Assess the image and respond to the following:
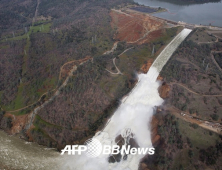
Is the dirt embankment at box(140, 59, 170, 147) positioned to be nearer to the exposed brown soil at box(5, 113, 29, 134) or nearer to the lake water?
the exposed brown soil at box(5, 113, 29, 134)

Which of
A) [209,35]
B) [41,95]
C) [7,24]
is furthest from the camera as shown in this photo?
[7,24]

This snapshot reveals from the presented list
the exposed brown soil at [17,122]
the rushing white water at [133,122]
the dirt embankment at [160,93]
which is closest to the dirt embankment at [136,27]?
the dirt embankment at [160,93]

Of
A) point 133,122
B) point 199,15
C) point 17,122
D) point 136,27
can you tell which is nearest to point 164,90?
point 133,122

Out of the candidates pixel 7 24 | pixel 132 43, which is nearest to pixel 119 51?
pixel 132 43

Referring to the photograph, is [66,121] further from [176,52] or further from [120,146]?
[176,52]

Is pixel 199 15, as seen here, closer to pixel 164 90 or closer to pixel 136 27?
pixel 136 27

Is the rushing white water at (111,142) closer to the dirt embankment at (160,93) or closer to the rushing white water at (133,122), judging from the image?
the rushing white water at (133,122)
